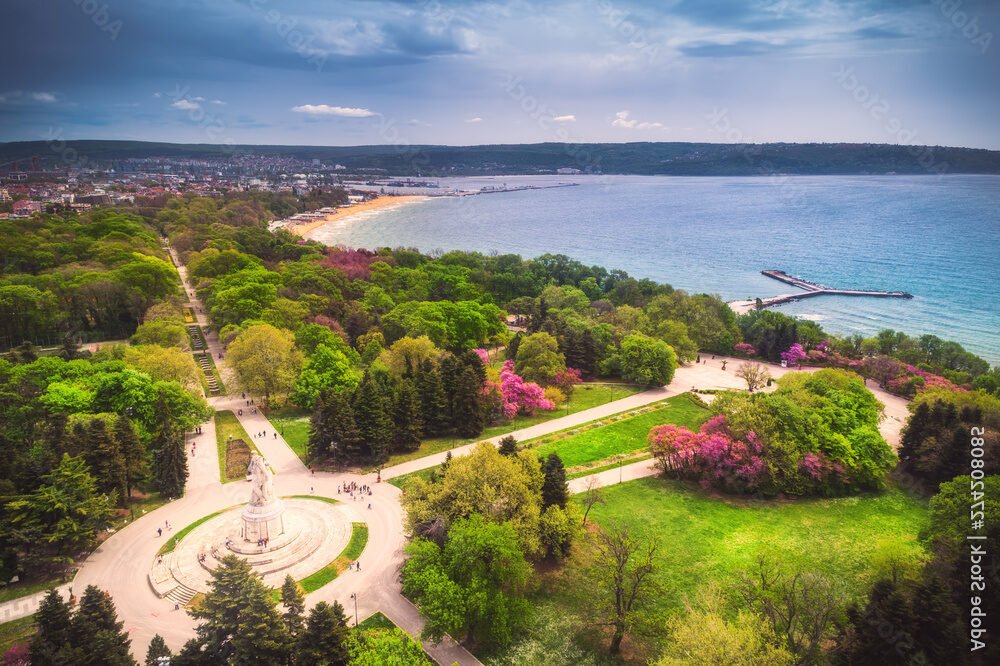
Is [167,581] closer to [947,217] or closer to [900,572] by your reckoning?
[900,572]

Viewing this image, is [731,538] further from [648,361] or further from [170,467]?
[170,467]

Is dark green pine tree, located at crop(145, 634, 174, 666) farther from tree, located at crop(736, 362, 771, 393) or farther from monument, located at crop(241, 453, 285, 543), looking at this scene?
tree, located at crop(736, 362, 771, 393)

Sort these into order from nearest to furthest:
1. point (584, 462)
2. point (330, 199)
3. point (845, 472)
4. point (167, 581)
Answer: point (167, 581)
point (845, 472)
point (584, 462)
point (330, 199)

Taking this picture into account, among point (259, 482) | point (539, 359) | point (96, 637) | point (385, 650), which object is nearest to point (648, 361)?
point (539, 359)

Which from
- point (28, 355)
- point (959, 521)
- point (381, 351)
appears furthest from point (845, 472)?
point (28, 355)

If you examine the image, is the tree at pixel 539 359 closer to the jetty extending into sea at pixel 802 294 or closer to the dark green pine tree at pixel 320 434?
the dark green pine tree at pixel 320 434

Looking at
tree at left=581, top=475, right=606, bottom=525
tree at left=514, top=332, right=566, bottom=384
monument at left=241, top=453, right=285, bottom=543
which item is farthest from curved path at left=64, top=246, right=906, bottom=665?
tree at left=514, top=332, right=566, bottom=384
